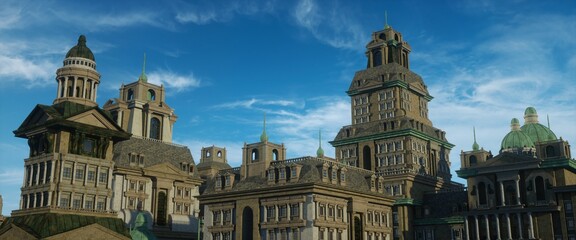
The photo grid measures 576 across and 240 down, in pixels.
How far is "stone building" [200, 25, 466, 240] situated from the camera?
90.1m

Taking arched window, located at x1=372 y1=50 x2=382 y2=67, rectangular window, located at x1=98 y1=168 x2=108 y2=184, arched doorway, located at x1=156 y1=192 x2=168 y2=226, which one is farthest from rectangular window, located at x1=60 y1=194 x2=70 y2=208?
arched window, located at x1=372 y1=50 x2=382 y2=67

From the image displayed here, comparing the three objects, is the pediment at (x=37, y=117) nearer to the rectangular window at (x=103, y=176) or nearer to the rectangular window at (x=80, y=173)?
the rectangular window at (x=80, y=173)

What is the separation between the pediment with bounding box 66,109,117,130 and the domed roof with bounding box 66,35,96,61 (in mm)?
9903

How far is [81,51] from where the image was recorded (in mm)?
86625

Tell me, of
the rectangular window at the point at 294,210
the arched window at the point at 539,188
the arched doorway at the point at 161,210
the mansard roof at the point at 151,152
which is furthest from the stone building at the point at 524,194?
the arched doorway at the point at 161,210

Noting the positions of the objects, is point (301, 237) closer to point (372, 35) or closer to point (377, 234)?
point (377, 234)

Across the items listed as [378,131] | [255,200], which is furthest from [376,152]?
[255,200]

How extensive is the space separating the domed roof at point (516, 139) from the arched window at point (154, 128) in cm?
7017

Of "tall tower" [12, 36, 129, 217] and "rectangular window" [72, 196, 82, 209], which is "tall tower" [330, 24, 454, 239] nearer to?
"tall tower" [12, 36, 129, 217]

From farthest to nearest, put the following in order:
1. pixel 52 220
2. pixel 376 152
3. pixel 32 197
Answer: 1. pixel 376 152
2. pixel 32 197
3. pixel 52 220

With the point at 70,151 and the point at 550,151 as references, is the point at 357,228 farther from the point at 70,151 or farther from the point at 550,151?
the point at 70,151

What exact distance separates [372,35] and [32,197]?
81780 millimetres

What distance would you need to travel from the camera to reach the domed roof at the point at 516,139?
4955 inches

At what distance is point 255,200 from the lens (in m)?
93.3
